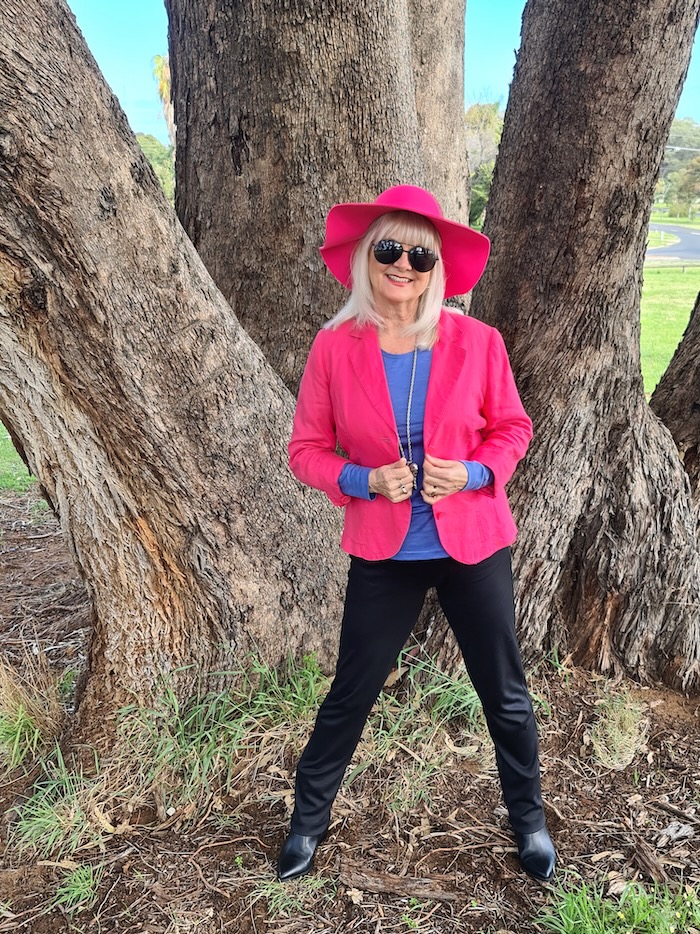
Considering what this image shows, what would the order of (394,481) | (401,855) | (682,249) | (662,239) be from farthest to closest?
(662,239) → (682,249) → (401,855) → (394,481)

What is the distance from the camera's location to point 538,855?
238 cm

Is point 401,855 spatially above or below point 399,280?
below

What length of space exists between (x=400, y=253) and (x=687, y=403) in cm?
199

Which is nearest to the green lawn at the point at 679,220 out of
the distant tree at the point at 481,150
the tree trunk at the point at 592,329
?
the distant tree at the point at 481,150

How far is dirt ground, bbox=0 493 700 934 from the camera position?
2297 millimetres

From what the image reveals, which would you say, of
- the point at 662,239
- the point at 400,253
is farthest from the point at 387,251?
the point at 662,239

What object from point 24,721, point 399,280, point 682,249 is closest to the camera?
point 399,280

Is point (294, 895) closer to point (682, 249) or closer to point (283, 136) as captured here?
point (283, 136)

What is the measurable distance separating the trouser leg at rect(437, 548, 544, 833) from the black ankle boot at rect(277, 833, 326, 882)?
0.69m

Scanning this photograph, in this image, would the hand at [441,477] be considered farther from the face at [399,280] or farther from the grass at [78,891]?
the grass at [78,891]

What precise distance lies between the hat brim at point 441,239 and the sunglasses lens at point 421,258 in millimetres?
96

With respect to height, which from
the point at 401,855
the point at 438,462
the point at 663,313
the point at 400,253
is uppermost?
the point at 400,253

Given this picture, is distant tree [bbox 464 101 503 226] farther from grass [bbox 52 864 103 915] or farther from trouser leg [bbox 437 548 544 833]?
grass [bbox 52 864 103 915]

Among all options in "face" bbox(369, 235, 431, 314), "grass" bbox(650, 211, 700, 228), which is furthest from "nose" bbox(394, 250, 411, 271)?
"grass" bbox(650, 211, 700, 228)
